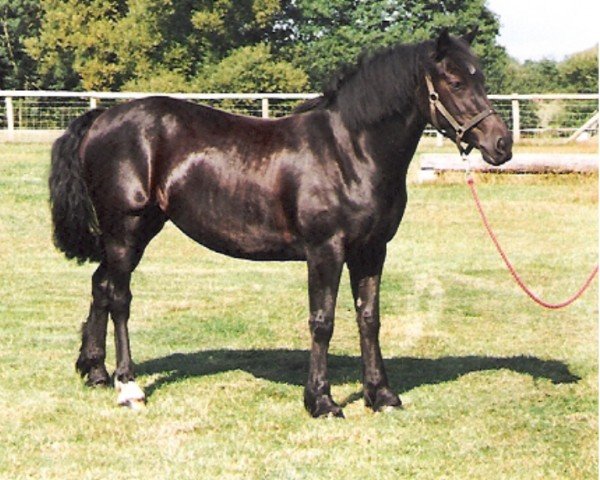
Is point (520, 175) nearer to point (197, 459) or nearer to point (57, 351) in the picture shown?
point (57, 351)

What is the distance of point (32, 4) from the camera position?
166 feet

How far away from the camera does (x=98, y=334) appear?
6957mm

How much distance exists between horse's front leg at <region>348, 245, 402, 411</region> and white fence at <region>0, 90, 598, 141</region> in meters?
14.6

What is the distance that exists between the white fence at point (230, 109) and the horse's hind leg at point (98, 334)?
48.0ft

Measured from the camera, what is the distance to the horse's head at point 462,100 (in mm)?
5820

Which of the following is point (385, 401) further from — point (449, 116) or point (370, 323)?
point (449, 116)

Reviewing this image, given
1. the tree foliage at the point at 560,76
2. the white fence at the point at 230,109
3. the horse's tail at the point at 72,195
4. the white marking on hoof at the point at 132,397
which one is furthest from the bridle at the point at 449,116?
the tree foliage at the point at 560,76

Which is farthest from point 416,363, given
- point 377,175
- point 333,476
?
point 333,476

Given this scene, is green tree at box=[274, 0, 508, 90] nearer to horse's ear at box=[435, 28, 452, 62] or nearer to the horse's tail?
the horse's tail

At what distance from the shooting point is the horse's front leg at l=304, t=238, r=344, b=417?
6031 millimetres

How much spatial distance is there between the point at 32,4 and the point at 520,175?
124 feet

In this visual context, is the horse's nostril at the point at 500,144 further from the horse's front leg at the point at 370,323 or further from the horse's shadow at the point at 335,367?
the horse's shadow at the point at 335,367

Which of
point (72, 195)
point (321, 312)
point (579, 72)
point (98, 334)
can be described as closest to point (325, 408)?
point (321, 312)

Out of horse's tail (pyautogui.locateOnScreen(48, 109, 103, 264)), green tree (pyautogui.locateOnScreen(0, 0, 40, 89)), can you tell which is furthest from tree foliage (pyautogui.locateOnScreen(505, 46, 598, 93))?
horse's tail (pyautogui.locateOnScreen(48, 109, 103, 264))
